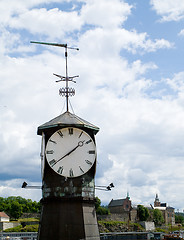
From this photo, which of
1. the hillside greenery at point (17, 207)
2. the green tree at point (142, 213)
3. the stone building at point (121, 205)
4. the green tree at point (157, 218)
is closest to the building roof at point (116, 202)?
the stone building at point (121, 205)

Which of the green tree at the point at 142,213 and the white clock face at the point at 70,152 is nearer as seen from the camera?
the white clock face at the point at 70,152

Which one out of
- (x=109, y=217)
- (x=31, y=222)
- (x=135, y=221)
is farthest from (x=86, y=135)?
(x=135, y=221)

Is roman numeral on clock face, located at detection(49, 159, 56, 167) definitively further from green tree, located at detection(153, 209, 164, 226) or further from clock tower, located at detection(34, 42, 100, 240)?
green tree, located at detection(153, 209, 164, 226)

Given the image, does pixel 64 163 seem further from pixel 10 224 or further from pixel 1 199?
pixel 1 199

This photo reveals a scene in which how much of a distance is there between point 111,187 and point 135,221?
114 m

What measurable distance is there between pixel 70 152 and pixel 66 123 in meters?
1.28

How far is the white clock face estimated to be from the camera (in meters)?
14.3

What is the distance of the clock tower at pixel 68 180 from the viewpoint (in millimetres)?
13766

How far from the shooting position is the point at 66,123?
14.8 metres

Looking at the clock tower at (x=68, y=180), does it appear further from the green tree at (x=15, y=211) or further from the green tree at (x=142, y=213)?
the green tree at (x=142, y=213)

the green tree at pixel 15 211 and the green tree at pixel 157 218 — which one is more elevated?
the green tree at pixel 15 211

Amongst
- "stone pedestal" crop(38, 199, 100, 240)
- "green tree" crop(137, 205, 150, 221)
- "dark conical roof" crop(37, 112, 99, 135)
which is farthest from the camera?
"green tree" crop(137, 205, 150, 221)

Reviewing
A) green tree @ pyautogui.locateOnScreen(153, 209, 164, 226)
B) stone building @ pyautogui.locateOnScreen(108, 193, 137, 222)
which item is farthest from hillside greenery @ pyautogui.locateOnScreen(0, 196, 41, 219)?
green tree @ pyautogui.locateOnScreen(153, 209, 164, 226)

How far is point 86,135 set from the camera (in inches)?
583
